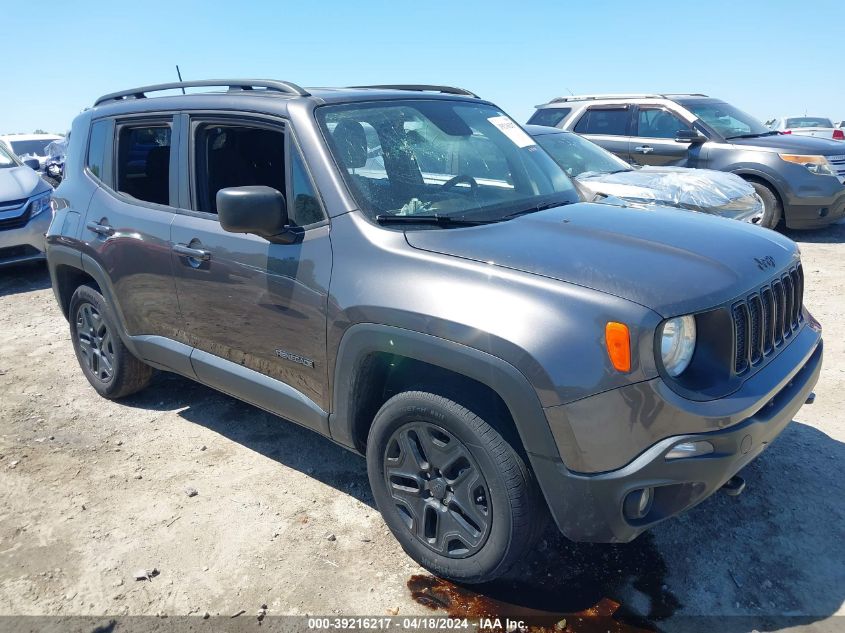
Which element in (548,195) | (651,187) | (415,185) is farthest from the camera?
(651,187)

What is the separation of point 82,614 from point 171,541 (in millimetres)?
497

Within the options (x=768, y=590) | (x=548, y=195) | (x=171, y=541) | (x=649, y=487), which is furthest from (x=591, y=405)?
(x=171, y=541)

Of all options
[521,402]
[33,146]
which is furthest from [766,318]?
[33,146]

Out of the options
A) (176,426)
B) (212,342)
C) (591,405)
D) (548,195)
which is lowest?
(176,426)

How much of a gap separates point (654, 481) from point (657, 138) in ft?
27.1

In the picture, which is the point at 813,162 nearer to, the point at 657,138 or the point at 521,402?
the point at 657,138

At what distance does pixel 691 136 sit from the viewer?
893 centimetres

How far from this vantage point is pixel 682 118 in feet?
30.3

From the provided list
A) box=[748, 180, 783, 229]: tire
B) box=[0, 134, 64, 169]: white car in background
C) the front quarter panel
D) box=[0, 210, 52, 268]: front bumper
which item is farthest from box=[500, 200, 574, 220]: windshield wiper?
box=[0, 134, 64, 169]: white car in background

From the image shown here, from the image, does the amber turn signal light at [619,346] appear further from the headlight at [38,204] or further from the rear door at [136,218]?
the headlight at [38,204]

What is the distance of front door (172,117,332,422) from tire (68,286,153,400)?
972 millimetres

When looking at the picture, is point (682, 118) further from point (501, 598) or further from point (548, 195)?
point (501, 598)

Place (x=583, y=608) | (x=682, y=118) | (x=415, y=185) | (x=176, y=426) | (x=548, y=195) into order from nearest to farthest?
(x=583, y=608) → (x=415, y=185) → (x=548, y=195) → (x=176, y=426) → (x=682, y=118)

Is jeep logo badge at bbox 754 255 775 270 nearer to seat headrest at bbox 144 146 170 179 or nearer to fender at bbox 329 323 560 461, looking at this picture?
fender at bbox 329 323 560 461
